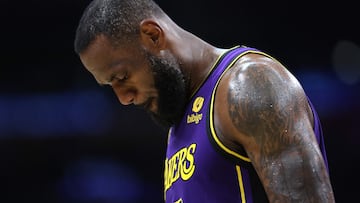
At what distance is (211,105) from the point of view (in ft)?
4.92

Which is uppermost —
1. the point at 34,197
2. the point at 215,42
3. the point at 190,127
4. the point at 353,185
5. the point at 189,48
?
the point at 215,42

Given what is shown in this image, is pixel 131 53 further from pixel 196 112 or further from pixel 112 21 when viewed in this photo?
pixel 196 112

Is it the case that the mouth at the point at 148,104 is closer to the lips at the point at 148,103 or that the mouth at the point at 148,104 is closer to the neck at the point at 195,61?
the lips at the point at 148,103

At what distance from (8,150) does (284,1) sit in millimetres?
2065

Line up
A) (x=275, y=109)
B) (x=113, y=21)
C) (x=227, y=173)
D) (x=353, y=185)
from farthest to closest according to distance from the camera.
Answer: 1. (x=353, y=185)
2. (x=113, y=21)
3. (x=227, y=173)
4. (x=275, y=109)

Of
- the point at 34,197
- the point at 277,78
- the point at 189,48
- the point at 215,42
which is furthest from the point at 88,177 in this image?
the point at 277,78

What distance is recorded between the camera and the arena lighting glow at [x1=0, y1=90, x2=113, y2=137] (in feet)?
14.1

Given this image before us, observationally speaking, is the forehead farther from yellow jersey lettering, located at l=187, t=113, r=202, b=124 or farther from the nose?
yellow jersey lettering, located at l=187, t=113, r=202, b=124

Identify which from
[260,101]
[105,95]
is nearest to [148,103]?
[260,101]

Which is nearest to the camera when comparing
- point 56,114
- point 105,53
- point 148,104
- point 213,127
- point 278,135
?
point 278,135

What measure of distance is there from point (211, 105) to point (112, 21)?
1.09 feet

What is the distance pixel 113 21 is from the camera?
161 cm

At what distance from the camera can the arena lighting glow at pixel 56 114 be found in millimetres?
4285

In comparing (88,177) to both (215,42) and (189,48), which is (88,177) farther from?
(189,48)
